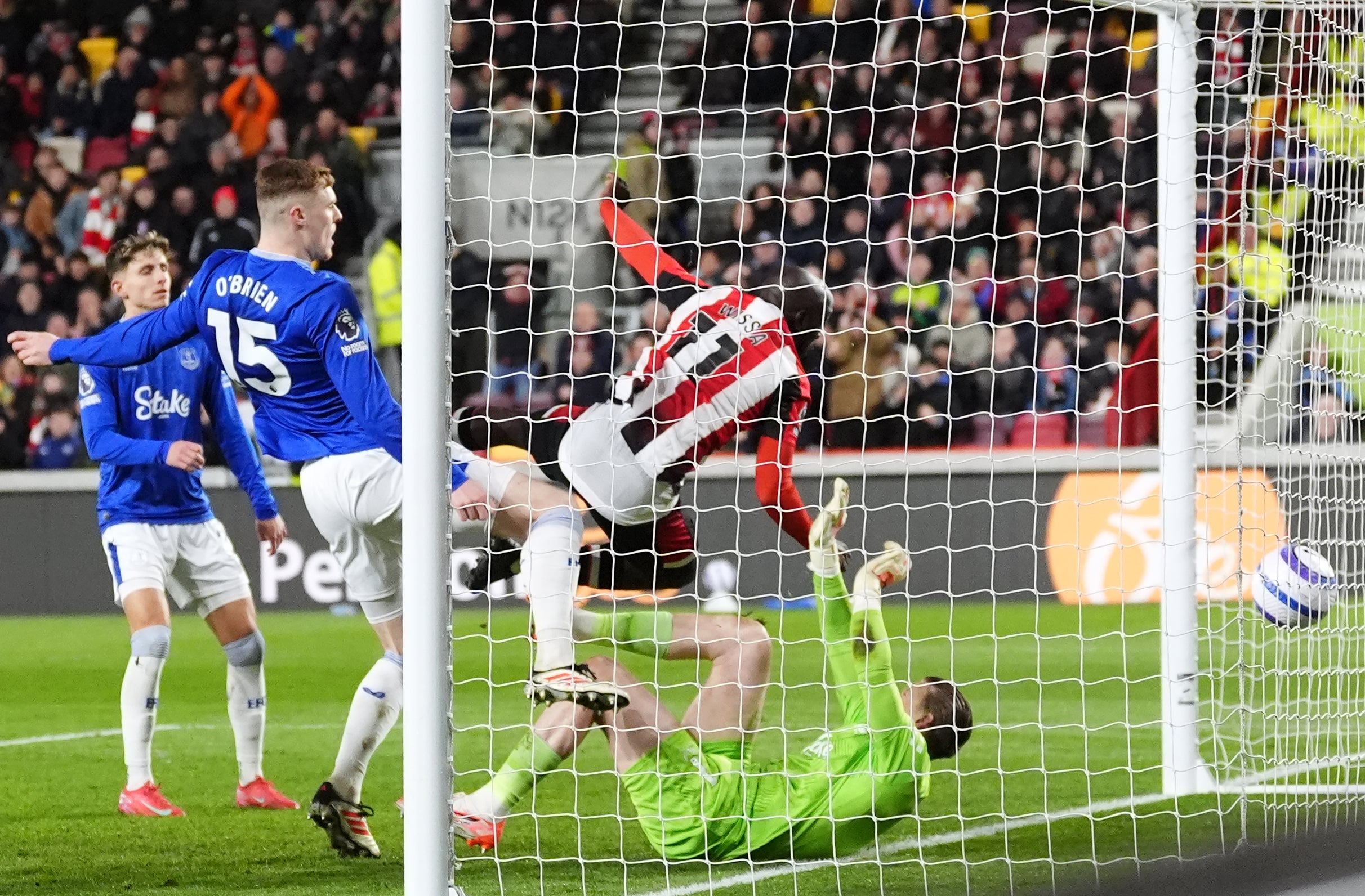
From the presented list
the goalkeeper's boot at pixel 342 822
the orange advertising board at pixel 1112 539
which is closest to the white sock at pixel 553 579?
the goalkeeper's boot at pixel 342 822

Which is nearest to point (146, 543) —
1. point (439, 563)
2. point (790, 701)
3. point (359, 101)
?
point (439, 563)

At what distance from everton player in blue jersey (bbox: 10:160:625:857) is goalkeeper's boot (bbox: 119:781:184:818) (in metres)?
0.87

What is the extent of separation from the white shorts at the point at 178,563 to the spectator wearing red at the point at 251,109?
23.7ft

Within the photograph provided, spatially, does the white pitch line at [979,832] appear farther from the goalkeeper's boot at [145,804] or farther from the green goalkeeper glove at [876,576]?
the goalkeeper's boot at [145,804]

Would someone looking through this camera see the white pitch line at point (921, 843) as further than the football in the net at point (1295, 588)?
No

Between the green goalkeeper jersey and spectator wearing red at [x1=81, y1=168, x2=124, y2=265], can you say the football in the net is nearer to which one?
the green goalkeeper jersey

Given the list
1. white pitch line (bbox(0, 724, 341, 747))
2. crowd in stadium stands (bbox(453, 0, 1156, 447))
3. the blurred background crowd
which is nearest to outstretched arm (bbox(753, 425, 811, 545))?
white pitch line (bbox(0, 724, 341, 747))

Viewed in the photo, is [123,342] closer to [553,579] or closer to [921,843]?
[553,579]

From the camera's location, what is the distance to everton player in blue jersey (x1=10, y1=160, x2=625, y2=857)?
14.0 feet

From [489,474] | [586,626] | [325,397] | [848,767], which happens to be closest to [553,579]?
[586,626]

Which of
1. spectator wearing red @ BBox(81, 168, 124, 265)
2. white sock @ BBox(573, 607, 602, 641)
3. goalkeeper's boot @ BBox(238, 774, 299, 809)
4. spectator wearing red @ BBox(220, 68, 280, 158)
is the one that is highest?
spectator wearing red @ BBox(220, 68, 280, 158)

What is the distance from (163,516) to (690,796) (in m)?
2.36

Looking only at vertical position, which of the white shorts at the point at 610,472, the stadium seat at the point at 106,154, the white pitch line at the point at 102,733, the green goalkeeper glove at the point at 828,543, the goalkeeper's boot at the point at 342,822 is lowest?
the white pitch line at the point at 102,733

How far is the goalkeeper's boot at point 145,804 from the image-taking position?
4918 mm
